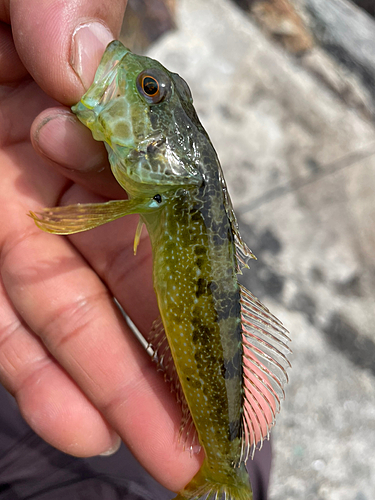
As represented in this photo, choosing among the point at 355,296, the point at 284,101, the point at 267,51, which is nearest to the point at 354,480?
the point at 355,296

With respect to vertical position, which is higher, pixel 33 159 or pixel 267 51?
pixel 33 159

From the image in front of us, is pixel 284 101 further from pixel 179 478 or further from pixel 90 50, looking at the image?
pixel 179 478

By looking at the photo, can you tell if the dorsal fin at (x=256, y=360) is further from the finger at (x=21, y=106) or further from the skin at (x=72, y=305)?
the finger at (x=21, y=106)

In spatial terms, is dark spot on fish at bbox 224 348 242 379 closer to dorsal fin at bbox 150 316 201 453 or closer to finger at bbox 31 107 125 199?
dorsal fin at bbox 150 316 201 453

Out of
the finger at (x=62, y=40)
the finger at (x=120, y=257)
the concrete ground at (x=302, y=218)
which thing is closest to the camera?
the finger at (x=62, y=40)

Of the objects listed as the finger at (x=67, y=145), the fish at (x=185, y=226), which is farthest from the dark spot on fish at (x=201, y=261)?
the finger at (x=67, y=145)

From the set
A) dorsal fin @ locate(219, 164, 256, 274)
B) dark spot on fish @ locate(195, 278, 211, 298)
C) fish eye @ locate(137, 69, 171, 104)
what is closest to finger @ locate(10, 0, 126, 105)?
fish eye @ locate(137, 69, 171, 104)
